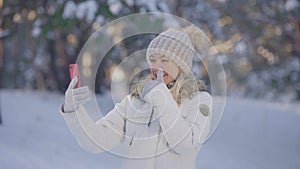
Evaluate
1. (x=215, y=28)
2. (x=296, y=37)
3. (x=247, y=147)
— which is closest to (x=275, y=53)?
(x=296, y=37)

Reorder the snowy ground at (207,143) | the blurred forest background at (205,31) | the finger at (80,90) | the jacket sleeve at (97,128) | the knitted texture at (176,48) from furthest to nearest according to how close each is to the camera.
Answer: the blurred forest background at (205,31) < the snowy ground at (207,143) < the knitted texture at (176,48) < the jacket sleeve at (97,128) < the finger at (80,90)

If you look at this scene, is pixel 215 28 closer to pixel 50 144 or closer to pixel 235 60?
pixel 235 60

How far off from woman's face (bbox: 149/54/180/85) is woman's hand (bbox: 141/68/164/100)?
4 centimetres

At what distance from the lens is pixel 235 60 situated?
51.3ft

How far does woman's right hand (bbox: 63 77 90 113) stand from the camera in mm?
2033

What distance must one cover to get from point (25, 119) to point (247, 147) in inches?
151

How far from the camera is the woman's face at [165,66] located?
7.34ft

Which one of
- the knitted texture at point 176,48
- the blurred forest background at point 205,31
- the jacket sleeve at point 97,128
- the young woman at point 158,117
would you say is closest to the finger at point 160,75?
the young woman at point 158,117

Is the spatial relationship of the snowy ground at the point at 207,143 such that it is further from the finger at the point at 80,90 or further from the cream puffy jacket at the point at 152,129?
the finger at the point at 80,90

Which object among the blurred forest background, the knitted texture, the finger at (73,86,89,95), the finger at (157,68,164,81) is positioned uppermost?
the blurred forest background

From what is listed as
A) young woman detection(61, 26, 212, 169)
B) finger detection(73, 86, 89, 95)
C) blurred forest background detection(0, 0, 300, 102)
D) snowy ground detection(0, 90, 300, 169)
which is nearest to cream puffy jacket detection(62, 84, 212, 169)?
young woman detection(61, 26, 212, 169)

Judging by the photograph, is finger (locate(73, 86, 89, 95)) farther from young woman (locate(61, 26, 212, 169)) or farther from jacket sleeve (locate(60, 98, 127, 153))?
jacket sleeve (locate(60, 98, 127, 153))

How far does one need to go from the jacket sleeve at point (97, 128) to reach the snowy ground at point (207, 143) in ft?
9.28

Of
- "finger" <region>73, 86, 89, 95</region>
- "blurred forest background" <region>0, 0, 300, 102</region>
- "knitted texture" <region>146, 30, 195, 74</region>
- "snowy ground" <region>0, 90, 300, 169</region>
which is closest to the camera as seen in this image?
"finger" <region>73, 86, 89, 95</region>
